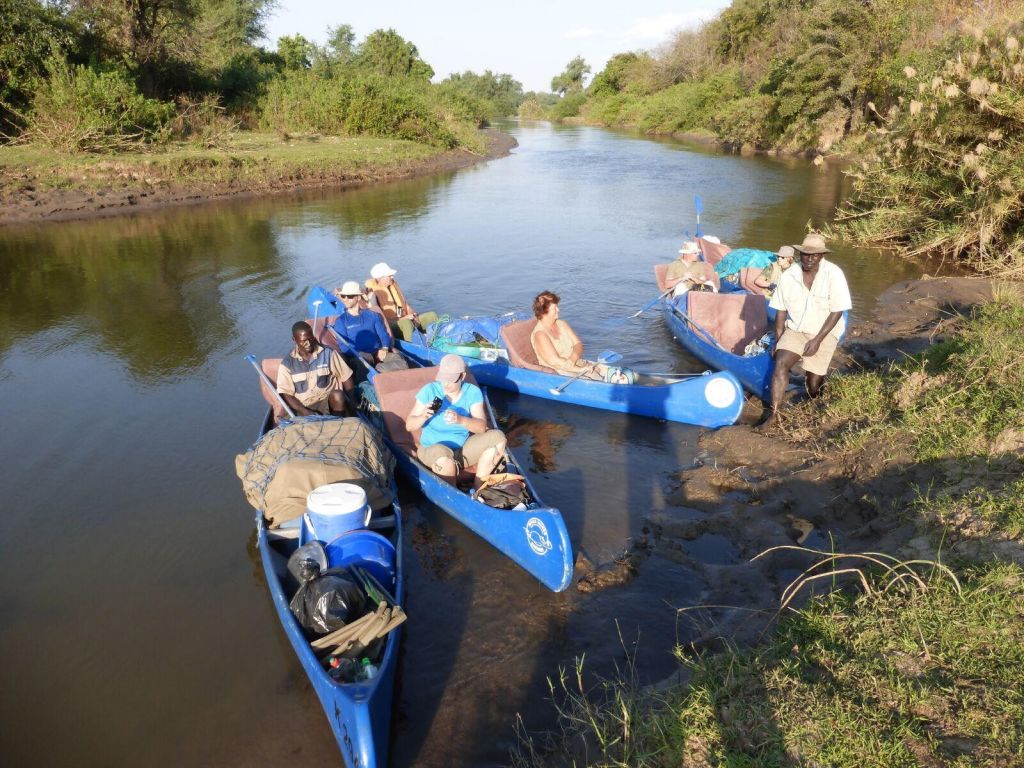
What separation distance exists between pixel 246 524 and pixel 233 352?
5048mm

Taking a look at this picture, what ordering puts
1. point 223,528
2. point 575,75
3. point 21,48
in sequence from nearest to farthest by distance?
point 223,528 < point 21,48 < point 575,75

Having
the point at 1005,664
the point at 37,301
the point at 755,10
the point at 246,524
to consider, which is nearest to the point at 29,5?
the point at 37,301

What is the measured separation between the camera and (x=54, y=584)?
5410 mm

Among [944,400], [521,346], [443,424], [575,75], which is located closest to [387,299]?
[521,346]

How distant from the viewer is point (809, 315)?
6.42 meters

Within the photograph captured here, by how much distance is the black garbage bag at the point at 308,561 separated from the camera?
4.25 metres

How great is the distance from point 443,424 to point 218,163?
21.5 m

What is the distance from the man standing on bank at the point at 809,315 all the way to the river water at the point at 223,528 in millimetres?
1237

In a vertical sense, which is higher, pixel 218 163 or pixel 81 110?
pixel 81 110

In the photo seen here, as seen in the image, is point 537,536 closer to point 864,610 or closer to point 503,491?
point 503,491

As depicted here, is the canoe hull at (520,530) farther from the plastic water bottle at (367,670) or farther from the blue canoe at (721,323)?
the blue canoe at (721,323)

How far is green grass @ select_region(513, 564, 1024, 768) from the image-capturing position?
108 inches

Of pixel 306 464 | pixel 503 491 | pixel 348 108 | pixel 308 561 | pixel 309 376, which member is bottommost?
pixel 503 491

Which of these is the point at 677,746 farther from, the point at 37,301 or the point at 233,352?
the point at 37,301
